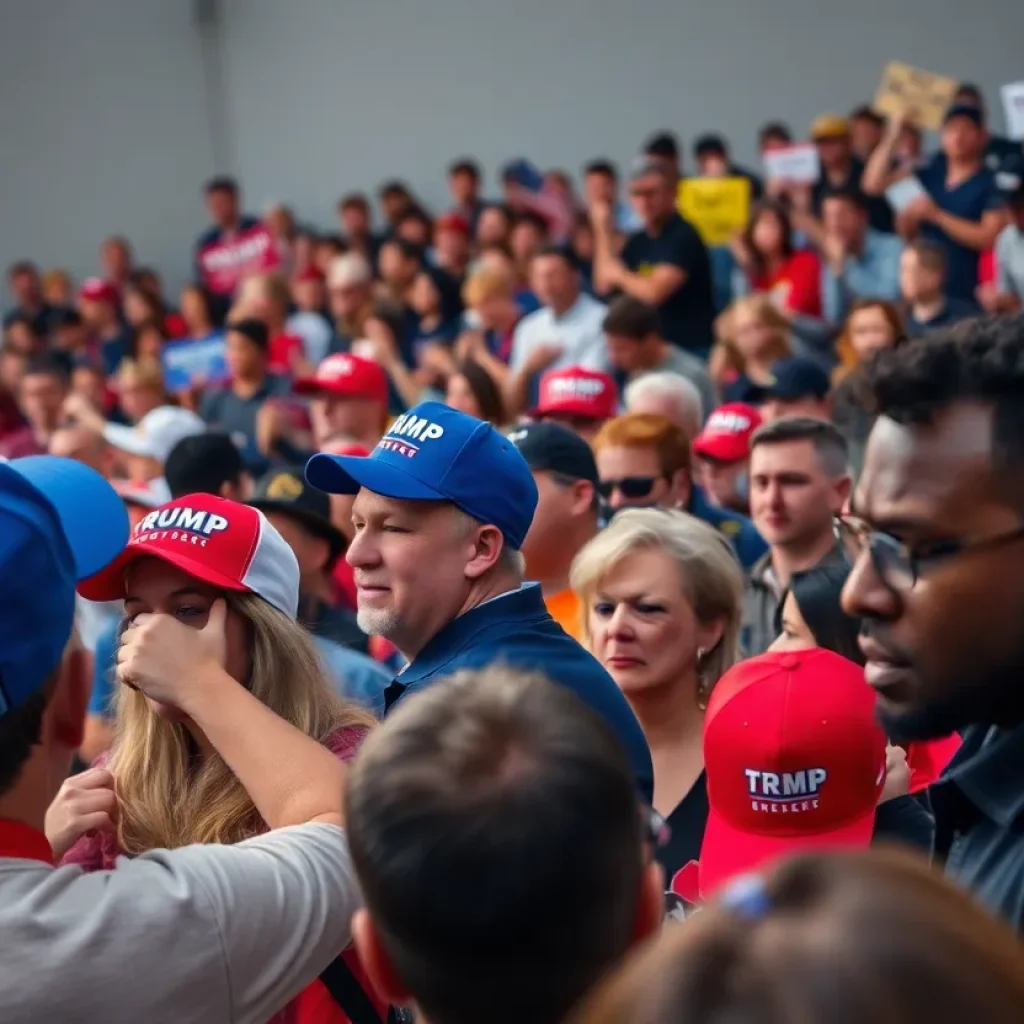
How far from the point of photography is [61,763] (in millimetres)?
1807

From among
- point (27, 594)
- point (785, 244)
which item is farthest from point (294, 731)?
point (785, 244)

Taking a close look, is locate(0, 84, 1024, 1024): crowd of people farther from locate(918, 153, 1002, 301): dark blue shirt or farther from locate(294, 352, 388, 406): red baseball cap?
locate(918, 153, 1002, 301): dark blue shirt

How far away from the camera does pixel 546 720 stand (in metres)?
1.45

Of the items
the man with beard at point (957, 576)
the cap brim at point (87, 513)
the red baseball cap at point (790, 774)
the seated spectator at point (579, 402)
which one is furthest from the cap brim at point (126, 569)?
the seated spectator at point (579, 402)

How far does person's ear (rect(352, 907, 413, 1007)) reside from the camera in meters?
1.43

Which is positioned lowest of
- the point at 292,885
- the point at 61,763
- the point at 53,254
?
the point at 53,254

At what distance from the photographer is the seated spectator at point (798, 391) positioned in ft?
19.3

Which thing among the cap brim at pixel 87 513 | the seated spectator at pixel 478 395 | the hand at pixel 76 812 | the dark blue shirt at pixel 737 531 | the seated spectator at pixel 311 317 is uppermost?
the cap brim at pixel 87 513

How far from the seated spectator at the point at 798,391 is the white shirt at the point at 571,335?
1.75 meters

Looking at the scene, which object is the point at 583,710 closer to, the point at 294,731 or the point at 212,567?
the point at 294,731

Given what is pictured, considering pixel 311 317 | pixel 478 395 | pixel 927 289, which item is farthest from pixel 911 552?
pixel 311 317

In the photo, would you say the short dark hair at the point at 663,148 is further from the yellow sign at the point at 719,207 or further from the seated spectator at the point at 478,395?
the seated spectator at the point at 478,395

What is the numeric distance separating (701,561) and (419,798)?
234 cm

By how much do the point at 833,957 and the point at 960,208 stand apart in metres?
8.51
